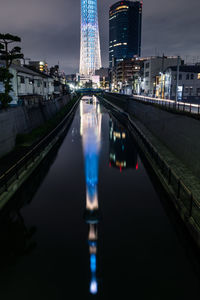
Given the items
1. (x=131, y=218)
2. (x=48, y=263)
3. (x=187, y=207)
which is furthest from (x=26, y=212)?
(x=187, y=207)

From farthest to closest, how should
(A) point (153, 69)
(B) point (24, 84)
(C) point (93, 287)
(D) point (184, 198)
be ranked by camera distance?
(A) point (153, 69) → (B) point (24, 84) → (D) point (184, 198) → (C) point (93, 287)

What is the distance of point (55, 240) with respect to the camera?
14039 mm

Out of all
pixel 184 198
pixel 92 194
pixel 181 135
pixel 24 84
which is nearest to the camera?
pixel 184 198

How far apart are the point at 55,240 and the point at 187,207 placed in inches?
330

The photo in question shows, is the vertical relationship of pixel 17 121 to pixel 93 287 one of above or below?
above

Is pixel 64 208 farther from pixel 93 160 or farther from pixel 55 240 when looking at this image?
pixel 93 160

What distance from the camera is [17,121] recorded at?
32.5 meters

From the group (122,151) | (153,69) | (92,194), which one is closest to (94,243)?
(92,194)

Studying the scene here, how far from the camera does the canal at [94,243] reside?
34.8ft

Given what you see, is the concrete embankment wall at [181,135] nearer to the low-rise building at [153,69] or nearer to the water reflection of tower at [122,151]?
the water reflection of tower at [122,151]

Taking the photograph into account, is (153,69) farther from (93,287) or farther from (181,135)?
(93,287)

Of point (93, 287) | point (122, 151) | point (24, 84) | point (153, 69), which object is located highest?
point (153, 69)

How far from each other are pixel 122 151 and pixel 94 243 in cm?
2446

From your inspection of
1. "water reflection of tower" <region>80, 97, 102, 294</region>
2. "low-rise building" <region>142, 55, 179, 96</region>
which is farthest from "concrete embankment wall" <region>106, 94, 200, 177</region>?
"low-rise building" <region>142, 55, 179, 96</region>
